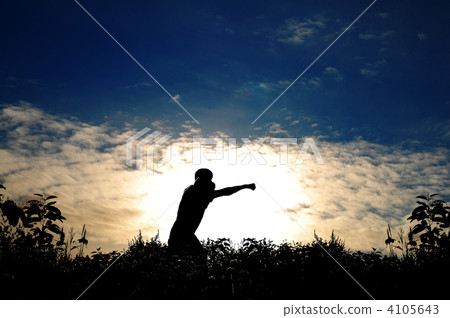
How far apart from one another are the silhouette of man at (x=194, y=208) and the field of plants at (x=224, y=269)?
0.39m

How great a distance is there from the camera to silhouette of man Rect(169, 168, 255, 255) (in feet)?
29.5

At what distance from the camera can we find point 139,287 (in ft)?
19.3

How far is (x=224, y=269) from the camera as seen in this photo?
7324mm

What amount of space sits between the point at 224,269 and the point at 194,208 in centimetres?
217

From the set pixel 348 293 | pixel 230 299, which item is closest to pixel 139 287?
pixel 230 299

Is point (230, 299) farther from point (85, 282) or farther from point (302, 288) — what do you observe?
point (85, 282)

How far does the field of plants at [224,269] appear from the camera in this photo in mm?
5785

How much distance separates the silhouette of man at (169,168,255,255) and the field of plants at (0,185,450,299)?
0.39m
